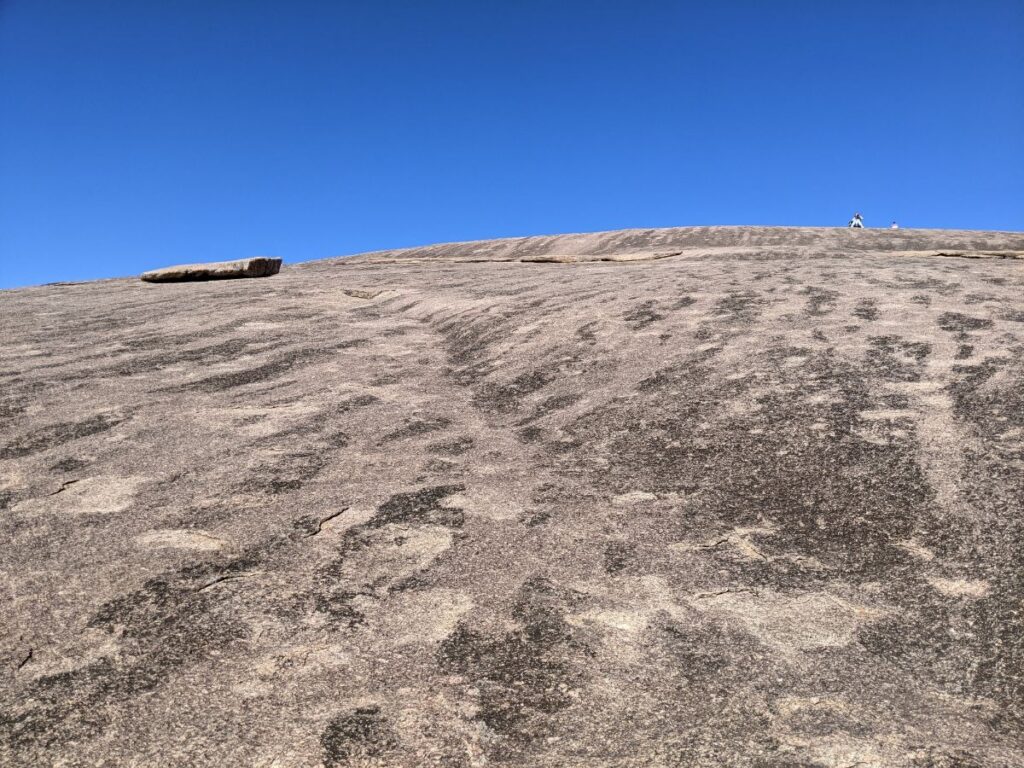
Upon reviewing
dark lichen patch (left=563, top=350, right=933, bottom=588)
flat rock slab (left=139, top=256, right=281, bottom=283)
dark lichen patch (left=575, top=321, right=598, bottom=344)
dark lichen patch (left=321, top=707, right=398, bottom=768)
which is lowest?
dark lichen patch (left=321, top=707, right=398, bottom=768)

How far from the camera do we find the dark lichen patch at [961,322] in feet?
20.0

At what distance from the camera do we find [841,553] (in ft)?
11.8

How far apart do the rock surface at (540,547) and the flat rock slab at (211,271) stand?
21.4ft

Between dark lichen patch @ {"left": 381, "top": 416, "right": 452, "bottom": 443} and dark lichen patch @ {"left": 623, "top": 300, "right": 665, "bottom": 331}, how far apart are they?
7.82ft

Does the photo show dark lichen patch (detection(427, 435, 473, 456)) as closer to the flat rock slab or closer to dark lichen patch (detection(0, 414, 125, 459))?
dark lichen patch (detection(0, 414, 125, 459))

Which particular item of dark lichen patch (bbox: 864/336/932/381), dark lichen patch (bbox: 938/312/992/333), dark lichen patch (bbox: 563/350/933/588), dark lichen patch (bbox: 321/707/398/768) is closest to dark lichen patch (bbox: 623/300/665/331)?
dark lichen patch (bbox: 563/350/933/588)

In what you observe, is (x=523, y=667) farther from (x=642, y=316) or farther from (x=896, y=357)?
(x=642, y=316)

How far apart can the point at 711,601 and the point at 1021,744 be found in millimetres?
1133

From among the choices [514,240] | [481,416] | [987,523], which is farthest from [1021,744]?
[514,240]

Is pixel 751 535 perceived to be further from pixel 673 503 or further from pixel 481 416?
pixel 481 416

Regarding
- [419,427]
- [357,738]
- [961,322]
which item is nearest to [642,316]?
[961,322]

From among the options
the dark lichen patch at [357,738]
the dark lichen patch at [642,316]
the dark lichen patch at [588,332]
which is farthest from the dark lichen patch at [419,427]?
the dark lichen patch at [357,738]

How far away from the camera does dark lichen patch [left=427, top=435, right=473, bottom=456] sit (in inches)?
194

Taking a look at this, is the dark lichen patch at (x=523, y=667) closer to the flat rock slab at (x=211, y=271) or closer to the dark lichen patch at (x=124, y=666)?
the dark lichen patch at (x=124, y=666)
